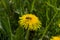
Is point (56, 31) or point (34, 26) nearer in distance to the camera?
point (34, 26)

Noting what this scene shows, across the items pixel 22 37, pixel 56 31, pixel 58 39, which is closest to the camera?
pixel 58 39

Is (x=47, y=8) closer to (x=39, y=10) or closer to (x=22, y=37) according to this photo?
(x=39, y=10)

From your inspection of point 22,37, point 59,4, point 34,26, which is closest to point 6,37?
point 22,37

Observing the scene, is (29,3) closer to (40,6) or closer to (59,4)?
(40,6)

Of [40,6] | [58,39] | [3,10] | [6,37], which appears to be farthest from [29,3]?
[58,39]

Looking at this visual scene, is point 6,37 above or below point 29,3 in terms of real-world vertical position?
below

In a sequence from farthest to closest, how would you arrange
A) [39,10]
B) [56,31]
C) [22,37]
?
[39,10], [56,31], [22,37]
